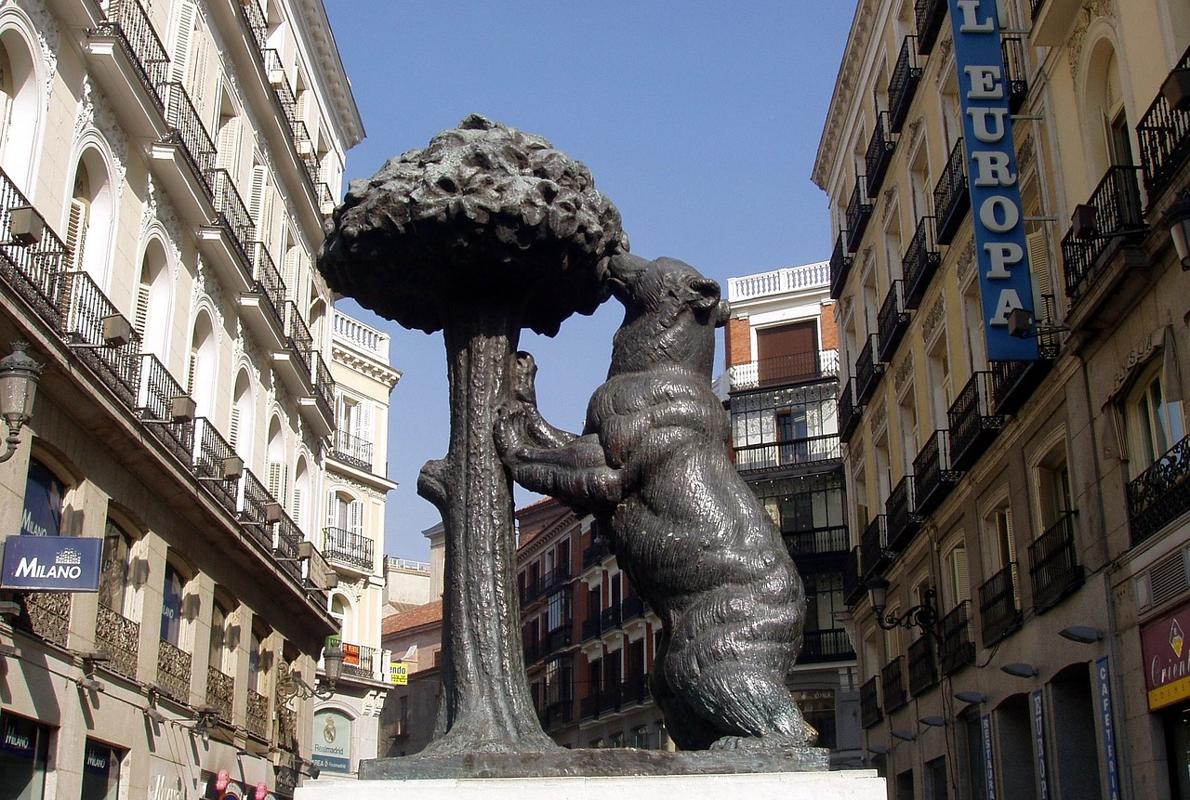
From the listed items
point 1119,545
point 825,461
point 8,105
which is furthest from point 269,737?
point 825,461

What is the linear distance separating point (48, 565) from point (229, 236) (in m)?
9.11

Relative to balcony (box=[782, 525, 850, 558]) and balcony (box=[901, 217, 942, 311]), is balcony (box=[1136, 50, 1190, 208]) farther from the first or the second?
balcony (box=[782, 525, 850, 558])

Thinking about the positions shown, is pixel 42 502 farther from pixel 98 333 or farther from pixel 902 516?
pixel 902 516

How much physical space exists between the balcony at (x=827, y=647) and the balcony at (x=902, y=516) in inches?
375

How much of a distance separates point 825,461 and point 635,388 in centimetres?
3472

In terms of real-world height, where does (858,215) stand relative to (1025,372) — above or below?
above

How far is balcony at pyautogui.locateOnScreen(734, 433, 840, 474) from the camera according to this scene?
39.0m

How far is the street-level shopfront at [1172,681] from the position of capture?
1295 cm

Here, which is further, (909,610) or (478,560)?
→ (909,610)

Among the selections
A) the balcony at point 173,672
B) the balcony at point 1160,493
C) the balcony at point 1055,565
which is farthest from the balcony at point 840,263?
the balcony at point 173,672

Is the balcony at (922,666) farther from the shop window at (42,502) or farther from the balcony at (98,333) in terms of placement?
the shop window at (42,502)

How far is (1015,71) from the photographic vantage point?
19406 mm

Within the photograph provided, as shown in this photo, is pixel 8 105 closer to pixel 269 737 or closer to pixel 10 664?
pixel 10 664

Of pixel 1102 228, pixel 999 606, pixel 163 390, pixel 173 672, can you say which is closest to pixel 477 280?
pixel 1102 228
